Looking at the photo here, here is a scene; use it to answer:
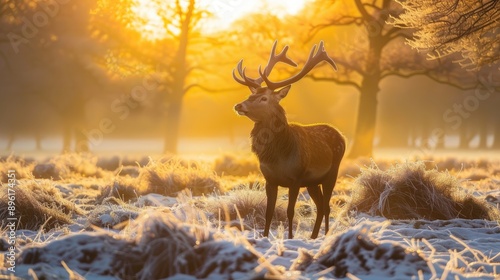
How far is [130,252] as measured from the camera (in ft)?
14.3

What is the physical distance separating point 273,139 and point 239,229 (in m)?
1.69

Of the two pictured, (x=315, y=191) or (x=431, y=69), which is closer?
(x=315, y=191)

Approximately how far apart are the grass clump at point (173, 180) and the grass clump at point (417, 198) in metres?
3.14

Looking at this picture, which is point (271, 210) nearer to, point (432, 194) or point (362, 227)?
point (362, 227)

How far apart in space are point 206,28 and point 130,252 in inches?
938

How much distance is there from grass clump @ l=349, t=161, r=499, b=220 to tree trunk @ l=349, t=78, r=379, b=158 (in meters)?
13.1

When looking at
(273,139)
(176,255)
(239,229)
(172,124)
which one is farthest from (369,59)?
(176,255)

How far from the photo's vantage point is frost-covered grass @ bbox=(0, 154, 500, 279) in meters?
4.32

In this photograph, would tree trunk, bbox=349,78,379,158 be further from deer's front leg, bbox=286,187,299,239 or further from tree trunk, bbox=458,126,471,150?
tree trunk, bbox=458,126,471,150

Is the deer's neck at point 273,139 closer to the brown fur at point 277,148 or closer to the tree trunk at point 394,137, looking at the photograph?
the brown fur at point 277,148

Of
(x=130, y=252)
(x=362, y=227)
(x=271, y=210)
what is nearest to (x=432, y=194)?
(x=271, y=210)

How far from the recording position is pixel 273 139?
688 centimetres

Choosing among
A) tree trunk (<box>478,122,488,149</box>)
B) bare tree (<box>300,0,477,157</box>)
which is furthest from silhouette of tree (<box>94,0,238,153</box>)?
tree trunk (<box>478,122,488,149</box>)

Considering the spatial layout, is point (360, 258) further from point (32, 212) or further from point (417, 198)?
point (32, 212)
